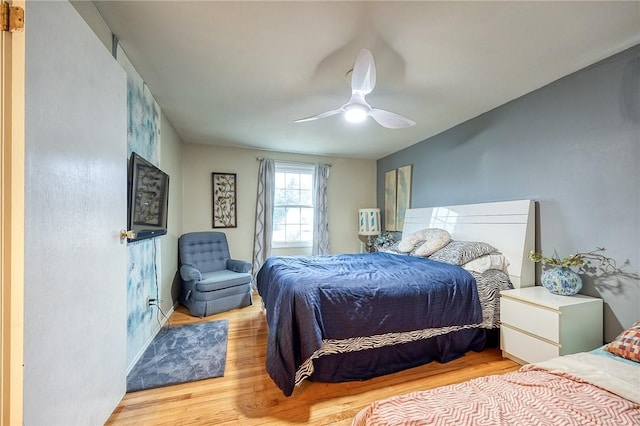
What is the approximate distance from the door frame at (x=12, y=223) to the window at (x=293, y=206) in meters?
3.82

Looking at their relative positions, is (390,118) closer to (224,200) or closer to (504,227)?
(504,227)

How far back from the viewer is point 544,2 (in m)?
1.48

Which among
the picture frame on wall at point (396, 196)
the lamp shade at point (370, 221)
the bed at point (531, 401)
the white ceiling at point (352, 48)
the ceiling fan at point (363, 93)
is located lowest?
the bed at point (531, 401)

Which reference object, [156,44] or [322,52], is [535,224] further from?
→ [156,44]

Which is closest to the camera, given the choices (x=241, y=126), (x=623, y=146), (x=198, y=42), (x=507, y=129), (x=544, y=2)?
(x=544, y=2)

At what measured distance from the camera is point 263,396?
179cm

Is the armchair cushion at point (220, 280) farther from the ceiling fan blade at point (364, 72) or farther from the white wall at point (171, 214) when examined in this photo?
the ceiling fan blade at point (364, 72)

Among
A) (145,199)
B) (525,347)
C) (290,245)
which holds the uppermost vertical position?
(145,199)

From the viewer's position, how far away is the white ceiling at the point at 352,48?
1533 millimetres

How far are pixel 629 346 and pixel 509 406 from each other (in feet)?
4.02

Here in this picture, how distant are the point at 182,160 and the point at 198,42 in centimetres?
269

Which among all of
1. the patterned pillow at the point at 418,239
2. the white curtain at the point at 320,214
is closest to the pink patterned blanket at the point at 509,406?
the patterned pillow at the point at 418,239

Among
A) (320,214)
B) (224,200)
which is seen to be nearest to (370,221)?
(320,214)

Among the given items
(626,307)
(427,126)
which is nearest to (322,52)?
(427,126)
